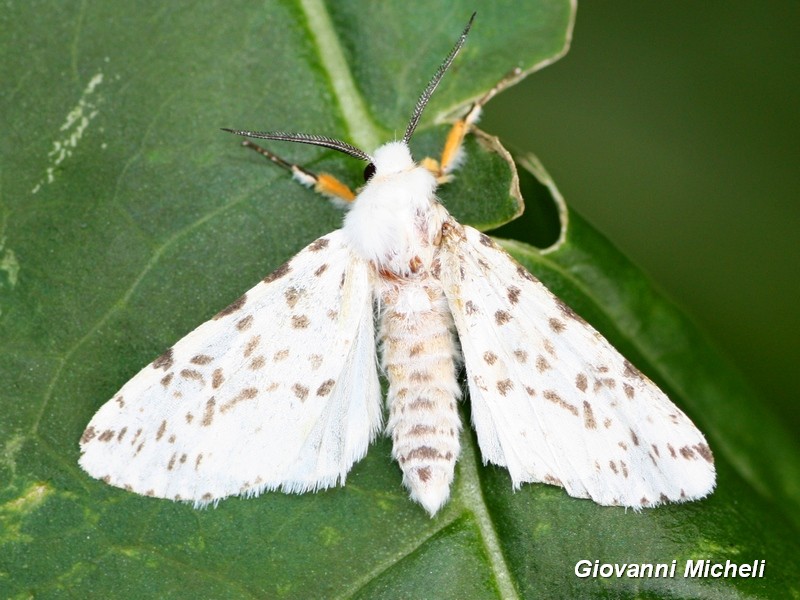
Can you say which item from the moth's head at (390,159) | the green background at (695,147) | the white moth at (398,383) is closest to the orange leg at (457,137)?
the white moth at (398,383)

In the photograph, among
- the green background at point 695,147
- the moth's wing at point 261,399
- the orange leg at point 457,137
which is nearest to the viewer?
the moth's wing at point 261,399

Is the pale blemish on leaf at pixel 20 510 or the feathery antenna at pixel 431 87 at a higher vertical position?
the feathery antenna at pixel 431 87

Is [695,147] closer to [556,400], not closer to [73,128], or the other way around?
[556,400]

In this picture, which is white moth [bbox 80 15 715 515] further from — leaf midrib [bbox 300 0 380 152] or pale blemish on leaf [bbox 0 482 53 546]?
pale blemish on leaf [bbox 0 482 53 546]

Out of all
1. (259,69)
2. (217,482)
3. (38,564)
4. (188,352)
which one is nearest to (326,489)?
(217,482)


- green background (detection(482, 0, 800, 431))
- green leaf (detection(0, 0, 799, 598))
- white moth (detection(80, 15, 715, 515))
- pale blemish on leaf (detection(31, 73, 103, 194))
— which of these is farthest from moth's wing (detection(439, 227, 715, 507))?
pale blemish on leaf (detection(31, 73, 103, 194))

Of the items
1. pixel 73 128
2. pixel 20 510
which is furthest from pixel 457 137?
pixel 20 510

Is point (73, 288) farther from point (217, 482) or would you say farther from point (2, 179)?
point (217, 482)

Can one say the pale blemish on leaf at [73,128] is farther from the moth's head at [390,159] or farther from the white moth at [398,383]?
the moth's head at [390,159]
